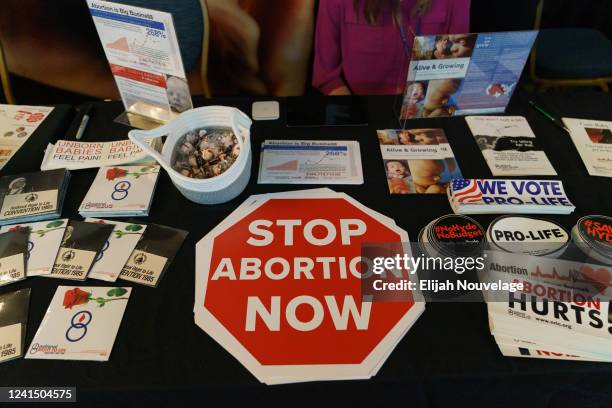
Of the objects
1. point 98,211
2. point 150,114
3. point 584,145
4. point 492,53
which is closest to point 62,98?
point 150,114

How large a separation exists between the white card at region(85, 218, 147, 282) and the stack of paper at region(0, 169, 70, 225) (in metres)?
0.08

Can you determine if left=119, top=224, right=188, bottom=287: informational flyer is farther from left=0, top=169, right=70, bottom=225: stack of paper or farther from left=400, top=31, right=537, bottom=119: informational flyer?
left=400, top=31, right=537, bottom=119: informational flyer

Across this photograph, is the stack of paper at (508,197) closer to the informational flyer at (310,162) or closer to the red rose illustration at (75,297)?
the informational flyer at (310,162)

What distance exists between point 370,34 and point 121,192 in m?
0.89

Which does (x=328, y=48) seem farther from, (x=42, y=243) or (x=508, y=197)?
(x=42, y=243)

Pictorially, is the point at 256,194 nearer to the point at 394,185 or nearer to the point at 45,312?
the point at 394,185

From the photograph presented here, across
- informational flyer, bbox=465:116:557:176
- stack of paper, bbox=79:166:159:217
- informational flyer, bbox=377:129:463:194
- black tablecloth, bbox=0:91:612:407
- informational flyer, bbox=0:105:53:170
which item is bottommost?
black tablecloth, bbox=0:91:612:407

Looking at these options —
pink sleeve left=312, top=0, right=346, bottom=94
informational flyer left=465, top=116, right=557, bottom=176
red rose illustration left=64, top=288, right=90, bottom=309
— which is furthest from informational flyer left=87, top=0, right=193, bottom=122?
informational flyer left=465, top=116, right=557, bottom=176

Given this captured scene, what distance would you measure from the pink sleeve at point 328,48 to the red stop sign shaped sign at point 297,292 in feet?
2.26

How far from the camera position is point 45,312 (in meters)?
0.62

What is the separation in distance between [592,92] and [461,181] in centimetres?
59

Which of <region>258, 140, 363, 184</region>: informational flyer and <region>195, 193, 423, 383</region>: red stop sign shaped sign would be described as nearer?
<region>195, 193, 423, 383</region>: red stop sign shaped sign

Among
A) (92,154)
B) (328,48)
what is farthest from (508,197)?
(92,154)

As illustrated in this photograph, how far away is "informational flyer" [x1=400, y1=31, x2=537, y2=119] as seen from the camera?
829 millimetres
